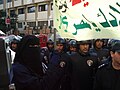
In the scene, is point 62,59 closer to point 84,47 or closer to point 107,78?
point 84,47

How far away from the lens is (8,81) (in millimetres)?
2629

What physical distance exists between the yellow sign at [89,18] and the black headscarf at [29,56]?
73 centimetres

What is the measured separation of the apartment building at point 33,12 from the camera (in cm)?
4300

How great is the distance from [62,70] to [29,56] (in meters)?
0.73

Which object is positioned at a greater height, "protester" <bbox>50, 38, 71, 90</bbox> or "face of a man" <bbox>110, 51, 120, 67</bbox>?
"face of a man" <bbox>110, 51, 120, 67</bbox>

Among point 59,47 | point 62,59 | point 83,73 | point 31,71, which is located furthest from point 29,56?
point 59,47

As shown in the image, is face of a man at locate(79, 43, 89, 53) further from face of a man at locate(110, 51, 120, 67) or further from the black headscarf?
the black headscarf

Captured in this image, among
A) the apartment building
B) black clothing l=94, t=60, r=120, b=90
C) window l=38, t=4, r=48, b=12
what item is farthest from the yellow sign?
window l=38, t=4, r=48, b=12

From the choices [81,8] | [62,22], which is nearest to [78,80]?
[62,22]

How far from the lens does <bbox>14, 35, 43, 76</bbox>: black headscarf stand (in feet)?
11.7

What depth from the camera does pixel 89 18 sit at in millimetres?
4062

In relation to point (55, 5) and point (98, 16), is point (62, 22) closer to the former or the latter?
point (55, 5)

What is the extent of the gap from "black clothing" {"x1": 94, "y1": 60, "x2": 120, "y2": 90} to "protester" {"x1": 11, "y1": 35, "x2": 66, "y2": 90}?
86 centimetres

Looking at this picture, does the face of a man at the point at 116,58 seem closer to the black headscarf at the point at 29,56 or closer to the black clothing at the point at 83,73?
the black headscarf at the point at 29,56
